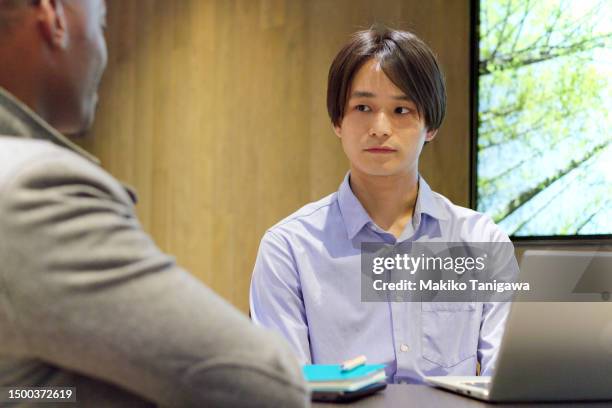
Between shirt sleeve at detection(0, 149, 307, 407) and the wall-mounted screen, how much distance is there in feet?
9.77

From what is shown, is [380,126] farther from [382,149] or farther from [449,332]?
[449,332]

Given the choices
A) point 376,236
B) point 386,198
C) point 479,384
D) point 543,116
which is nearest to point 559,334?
point 479,384

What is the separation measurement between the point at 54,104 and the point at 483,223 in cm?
151

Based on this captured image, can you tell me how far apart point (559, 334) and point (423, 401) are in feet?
0.85

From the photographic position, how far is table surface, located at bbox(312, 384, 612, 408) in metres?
1.18

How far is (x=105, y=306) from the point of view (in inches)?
21.9

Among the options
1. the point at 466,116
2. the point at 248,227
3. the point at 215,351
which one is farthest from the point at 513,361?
the point at 248,227

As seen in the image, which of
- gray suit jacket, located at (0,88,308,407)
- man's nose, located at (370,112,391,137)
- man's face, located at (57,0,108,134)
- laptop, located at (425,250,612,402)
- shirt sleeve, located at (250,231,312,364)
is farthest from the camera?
man's nose, located at (370,112,391,137)

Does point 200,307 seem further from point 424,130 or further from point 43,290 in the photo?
point 424,130

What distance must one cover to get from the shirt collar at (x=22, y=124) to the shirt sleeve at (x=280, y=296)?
114 centimetres

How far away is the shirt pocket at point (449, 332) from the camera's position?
5.83 ft

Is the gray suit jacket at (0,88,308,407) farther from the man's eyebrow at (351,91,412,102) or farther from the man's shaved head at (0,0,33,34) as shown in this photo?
the man's eyebrow at (351,91,412,102)

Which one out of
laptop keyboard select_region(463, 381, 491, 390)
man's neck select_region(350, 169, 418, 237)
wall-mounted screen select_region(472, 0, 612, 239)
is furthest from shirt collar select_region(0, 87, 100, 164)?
wall-mounted screen select_region(472, 0, 612, 239)

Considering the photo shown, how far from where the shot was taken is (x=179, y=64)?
4.14 m
